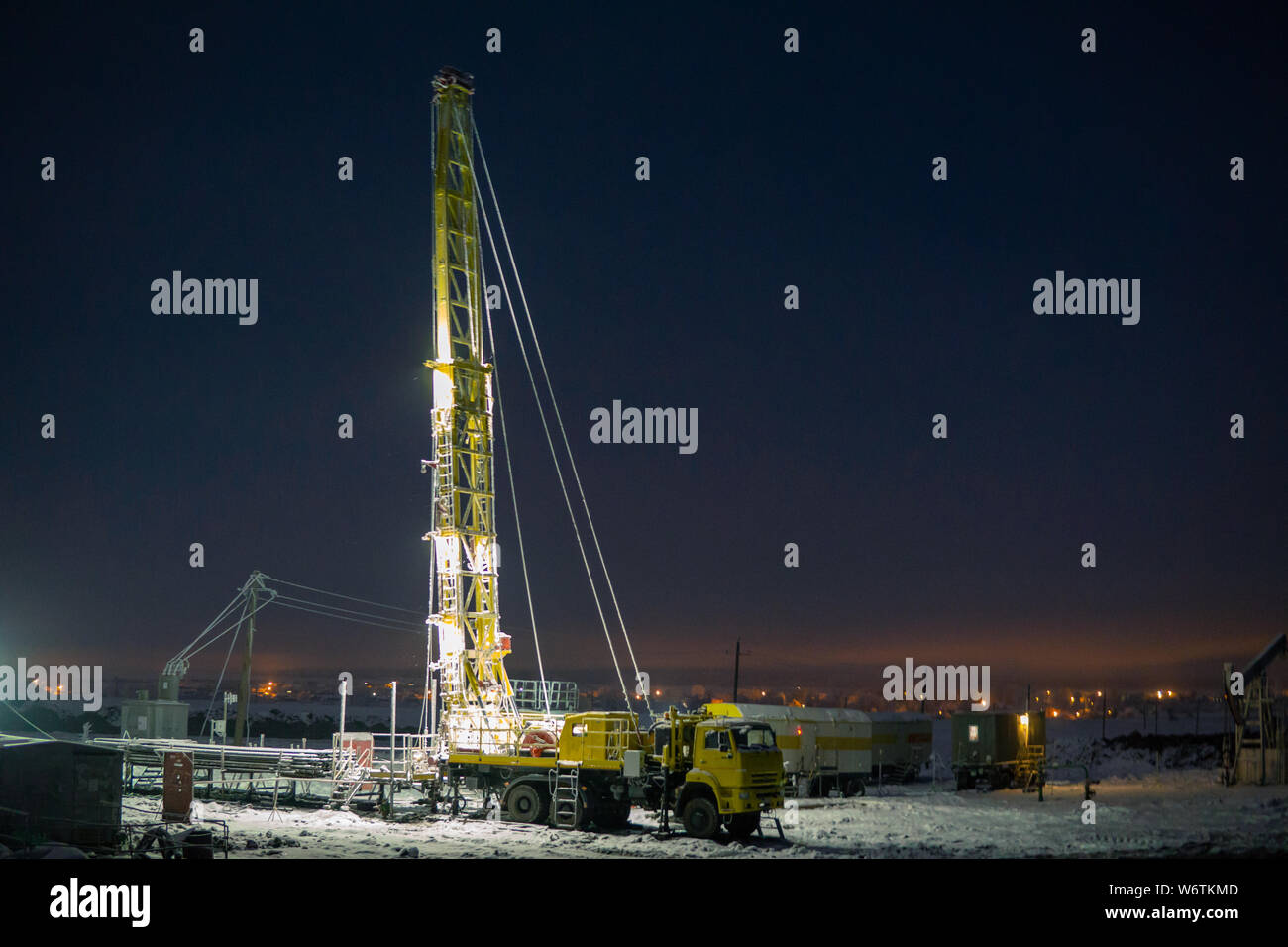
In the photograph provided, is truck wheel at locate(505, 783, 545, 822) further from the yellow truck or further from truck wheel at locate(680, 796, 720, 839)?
truck wheel at locate(680, 796, 720, 839)

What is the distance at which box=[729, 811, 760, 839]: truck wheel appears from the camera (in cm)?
2142

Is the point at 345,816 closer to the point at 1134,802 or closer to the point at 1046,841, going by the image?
the point at 1046,841

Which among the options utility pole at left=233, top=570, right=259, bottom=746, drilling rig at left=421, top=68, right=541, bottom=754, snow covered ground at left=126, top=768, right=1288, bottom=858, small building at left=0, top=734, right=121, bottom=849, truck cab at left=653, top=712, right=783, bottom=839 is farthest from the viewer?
utility pole at left=233, top=570, right=259, bottom=746

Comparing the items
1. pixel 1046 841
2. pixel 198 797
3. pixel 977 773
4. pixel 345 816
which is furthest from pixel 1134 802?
pixel 198 797

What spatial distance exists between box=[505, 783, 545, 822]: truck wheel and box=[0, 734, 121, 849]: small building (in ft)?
27.6

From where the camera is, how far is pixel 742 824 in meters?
21.5

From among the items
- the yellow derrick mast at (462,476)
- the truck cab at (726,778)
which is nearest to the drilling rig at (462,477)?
the yellow derrick mast at (462,476)

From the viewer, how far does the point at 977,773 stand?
116ft

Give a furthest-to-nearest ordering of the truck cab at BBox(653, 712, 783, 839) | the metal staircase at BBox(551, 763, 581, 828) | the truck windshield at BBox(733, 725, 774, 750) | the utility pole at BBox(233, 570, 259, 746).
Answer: the utility pole at BBox(233, 570, 259, 746), the metal staircase at BBox(551, 763, 581, 828), the truck windshield at BBox(733, 725, 774, 750), the truck cab at BBox(653, 712, 783, 839)

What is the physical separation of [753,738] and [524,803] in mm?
6127

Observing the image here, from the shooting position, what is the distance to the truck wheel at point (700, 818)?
70.3ft

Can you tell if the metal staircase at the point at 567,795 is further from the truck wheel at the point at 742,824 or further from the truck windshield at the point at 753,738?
the truck windshield at the point at 753,738

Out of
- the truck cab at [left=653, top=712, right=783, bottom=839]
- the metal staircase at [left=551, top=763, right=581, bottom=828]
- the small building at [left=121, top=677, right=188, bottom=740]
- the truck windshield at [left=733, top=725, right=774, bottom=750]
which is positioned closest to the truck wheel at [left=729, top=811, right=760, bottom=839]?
the truck cab at [left=653, top=712, right=783, bottom=839]

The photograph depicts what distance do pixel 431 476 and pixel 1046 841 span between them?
19927mm
